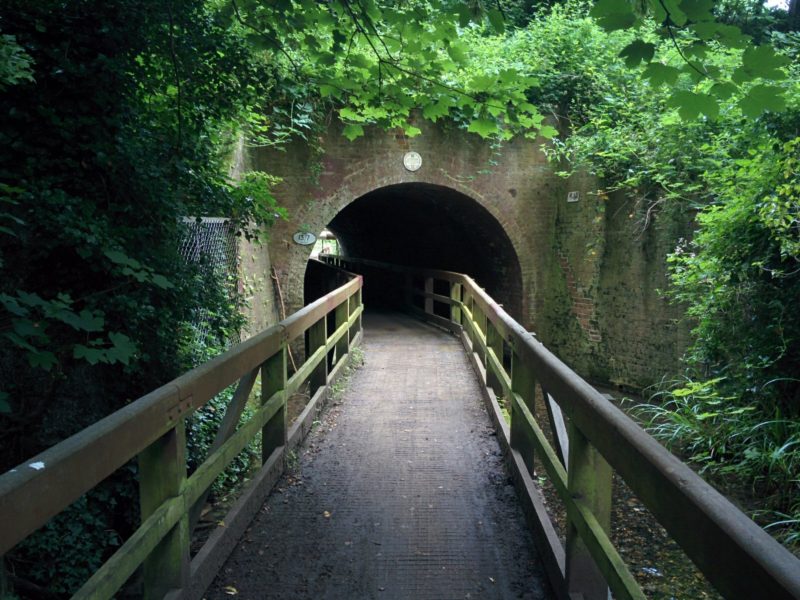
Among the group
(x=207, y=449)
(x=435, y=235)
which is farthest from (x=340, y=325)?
(x=435, y=235)

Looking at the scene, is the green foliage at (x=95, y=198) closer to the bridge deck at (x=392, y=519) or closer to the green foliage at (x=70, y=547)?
the green foliage at (x=70, y=547)

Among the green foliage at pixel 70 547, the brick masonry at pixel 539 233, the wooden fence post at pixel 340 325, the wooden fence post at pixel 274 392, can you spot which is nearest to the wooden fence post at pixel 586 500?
the wooden fence post at pixel 274 392

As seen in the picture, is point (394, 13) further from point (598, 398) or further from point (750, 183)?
point (750, 183)

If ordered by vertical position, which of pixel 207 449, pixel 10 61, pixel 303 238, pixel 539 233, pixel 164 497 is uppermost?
pixel 10 61

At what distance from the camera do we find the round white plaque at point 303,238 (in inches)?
391

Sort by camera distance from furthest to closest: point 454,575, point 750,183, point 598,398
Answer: point 750,183, point 454,575, point 598,398

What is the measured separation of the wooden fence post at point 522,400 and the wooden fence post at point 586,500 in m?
1.00

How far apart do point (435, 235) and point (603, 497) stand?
12754 millimetres

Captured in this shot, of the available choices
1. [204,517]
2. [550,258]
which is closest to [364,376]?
[204,517]

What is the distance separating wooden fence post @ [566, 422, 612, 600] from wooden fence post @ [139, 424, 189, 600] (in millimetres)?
1433

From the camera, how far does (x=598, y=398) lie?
2.06 meters

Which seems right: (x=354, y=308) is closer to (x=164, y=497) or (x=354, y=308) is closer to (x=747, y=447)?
(x=747, y=447)

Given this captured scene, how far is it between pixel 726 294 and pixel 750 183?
1.09m

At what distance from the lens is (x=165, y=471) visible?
210cm
